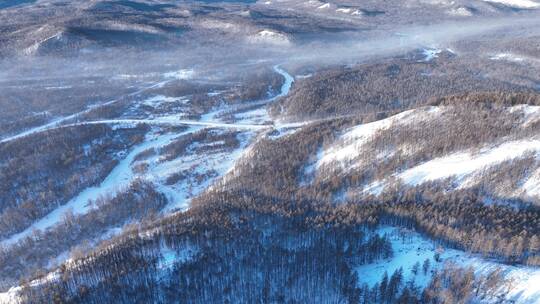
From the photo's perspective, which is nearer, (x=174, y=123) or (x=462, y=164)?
(x=462, y=164)

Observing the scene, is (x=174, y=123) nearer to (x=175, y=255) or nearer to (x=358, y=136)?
(x=358, y=136)

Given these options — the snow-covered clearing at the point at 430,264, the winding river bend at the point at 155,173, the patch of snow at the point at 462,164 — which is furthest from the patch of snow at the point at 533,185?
the winding river bend at the point at 155,173

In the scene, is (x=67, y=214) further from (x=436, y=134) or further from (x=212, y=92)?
(x=212, y=92)

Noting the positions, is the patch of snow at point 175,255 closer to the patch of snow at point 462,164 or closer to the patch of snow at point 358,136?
the patch of snow at point 462,164

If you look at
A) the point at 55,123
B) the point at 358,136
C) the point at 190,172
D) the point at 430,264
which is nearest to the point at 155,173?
the point at 190,172

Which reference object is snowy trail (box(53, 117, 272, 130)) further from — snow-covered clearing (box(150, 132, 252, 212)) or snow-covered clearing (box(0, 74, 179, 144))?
snow-covered clearing (box(150, 132, 252, 212))

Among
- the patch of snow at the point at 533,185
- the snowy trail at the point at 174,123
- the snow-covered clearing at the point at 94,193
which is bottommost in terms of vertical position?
the snow-covered clearing at the point at 94,193

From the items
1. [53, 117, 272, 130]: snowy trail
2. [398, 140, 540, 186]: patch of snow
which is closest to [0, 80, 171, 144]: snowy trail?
[53, 117, 272, 130]: snowy trail

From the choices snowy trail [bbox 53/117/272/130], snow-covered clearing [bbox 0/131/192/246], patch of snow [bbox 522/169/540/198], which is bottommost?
snow-covered clearing [bbox 0/131/192/246]
